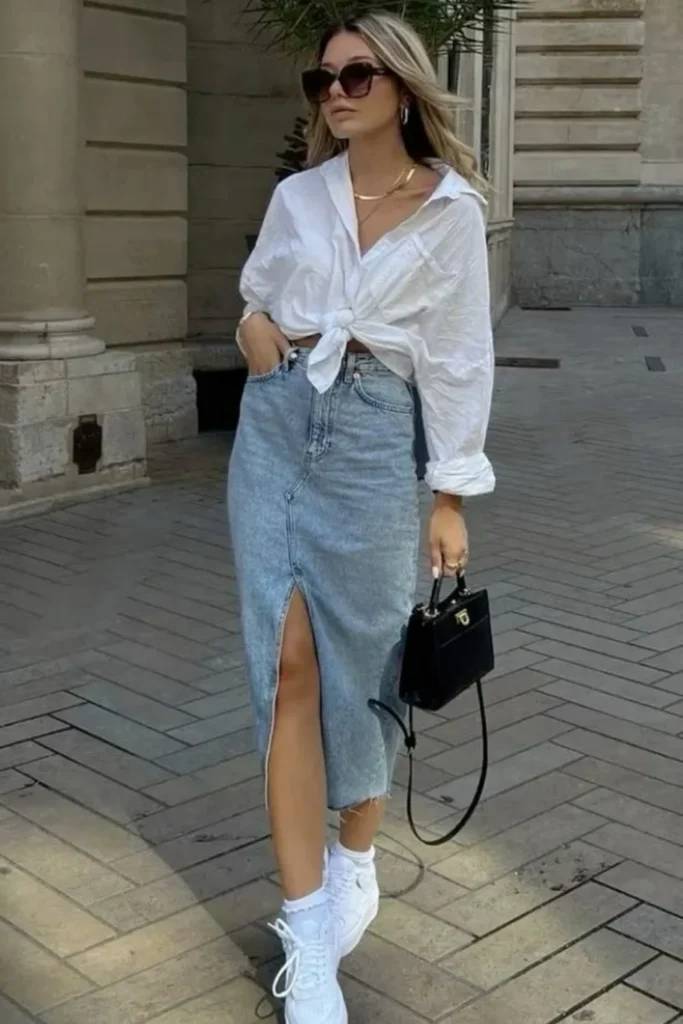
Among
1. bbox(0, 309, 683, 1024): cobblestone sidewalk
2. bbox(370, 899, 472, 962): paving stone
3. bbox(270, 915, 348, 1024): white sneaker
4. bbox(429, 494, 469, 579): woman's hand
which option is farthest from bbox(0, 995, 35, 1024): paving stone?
bbox(429, 494, 469, 579): woman's hand

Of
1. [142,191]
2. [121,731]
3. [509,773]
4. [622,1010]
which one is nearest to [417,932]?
[622,1010]

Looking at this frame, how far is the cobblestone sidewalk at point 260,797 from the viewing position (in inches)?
123

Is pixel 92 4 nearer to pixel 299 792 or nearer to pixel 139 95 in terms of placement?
pixel 139 95

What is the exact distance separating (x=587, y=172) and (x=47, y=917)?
19.2 metres

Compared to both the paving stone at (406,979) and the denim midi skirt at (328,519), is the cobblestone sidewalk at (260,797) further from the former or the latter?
the denim midi skirt at (328,519)

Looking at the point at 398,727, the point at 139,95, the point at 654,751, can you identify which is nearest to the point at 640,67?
the point at 139,95

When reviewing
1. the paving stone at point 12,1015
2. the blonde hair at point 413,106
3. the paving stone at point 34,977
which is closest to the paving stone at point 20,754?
the paving stone at point 34,977

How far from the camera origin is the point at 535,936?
3309mm

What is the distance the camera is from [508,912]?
11.2 ft

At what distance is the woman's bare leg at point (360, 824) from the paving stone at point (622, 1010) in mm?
528

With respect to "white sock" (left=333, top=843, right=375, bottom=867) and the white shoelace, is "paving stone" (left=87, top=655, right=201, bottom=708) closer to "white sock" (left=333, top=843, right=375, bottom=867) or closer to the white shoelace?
"white sock" (left=333, top=843, right=375, bottom=867)

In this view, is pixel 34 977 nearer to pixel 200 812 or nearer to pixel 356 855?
pixel 356 855

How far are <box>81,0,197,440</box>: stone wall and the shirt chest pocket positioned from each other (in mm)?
5770

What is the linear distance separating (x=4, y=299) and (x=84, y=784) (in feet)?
13.0
